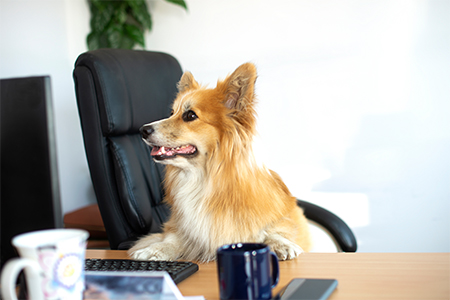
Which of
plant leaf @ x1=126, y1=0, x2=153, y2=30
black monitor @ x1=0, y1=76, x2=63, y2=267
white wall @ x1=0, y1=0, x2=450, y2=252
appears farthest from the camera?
plant leaf @ x1=126, y1=0, x2=153, y2=30

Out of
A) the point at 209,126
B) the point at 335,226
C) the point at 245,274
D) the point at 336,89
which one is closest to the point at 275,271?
the point at 245,274

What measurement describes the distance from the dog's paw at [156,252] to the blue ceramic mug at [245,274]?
57 cm

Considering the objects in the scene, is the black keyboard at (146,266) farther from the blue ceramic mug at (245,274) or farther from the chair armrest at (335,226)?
the chair armrest at (335,226)

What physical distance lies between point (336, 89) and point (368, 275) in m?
2.09

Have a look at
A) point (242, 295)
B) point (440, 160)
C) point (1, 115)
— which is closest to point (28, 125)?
point (1, 115)

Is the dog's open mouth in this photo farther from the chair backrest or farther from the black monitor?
the black monitor

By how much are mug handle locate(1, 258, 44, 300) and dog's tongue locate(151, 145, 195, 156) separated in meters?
0.86

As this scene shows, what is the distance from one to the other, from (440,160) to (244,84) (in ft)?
6.16

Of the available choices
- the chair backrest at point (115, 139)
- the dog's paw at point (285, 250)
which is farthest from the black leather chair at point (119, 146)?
the dog's paw at point (285, 250)

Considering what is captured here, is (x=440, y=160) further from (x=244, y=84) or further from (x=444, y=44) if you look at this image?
(x=244, y=84)

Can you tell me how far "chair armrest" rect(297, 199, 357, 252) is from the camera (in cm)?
168

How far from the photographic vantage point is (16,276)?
0.57m

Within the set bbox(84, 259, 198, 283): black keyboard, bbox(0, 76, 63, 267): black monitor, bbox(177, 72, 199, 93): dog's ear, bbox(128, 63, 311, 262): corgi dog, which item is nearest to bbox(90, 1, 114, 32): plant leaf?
bbox(177, 72, 199, 93): dog's ear

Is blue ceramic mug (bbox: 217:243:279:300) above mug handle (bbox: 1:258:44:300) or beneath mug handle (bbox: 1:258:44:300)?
beneath
